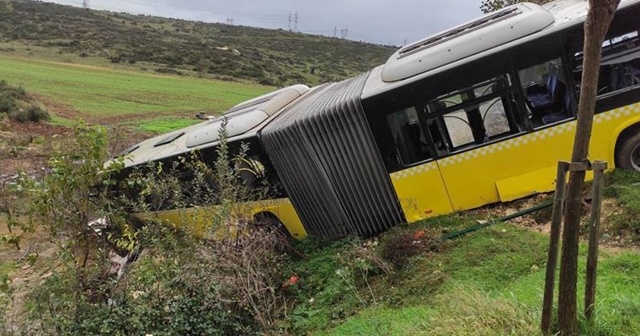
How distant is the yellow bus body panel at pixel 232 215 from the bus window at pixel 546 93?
4.15 meters

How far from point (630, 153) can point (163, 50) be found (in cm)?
5555

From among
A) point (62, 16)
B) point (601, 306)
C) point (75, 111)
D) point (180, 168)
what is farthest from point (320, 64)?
point (601, 306)

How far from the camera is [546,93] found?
24.9 ft

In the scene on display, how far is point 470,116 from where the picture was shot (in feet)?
25.6

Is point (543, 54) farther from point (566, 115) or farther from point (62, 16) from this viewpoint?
point (62, 16)

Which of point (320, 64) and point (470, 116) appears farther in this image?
point (320, 64)

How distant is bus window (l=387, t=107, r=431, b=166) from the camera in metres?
8.02

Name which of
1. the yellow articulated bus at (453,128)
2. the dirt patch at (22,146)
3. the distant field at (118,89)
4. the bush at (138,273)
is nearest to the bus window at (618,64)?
the yellow articulated bus at (453,128)

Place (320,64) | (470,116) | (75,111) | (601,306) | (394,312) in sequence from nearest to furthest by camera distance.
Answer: (601,306), (394,312), (470,116), (75,111), (320,64)

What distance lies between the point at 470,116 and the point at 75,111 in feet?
77.4

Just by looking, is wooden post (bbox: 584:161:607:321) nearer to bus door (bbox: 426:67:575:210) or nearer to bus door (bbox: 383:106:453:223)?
bus door (bbox: 426:67:575:210)

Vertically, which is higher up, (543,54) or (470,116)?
(543,54)

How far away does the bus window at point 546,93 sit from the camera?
7391 mm

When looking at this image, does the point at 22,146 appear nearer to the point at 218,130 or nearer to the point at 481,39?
the point at 218,130
